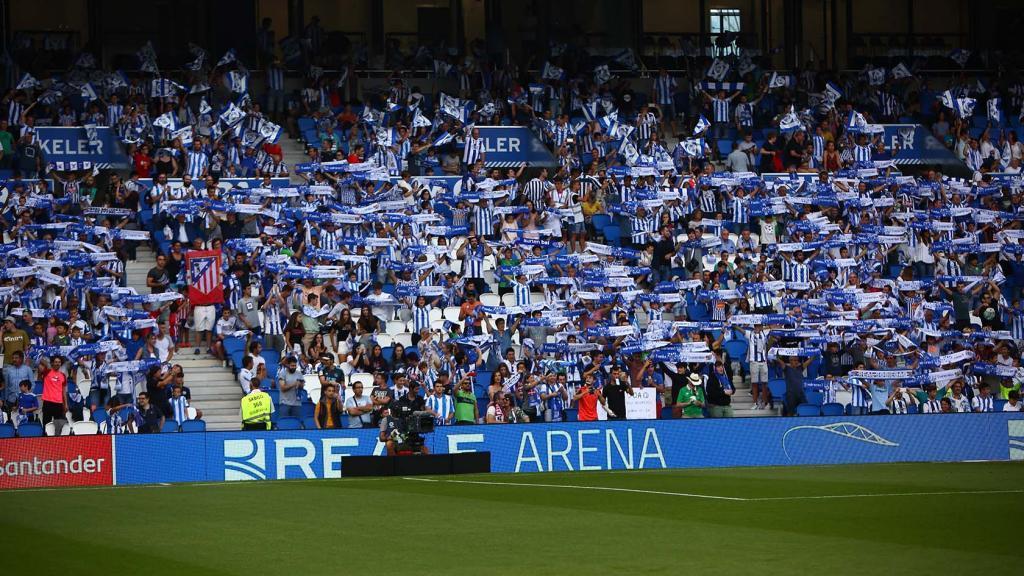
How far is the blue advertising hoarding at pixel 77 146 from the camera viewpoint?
32.6 meters

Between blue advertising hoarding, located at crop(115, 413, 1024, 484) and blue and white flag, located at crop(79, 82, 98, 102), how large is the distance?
12145 millimetres

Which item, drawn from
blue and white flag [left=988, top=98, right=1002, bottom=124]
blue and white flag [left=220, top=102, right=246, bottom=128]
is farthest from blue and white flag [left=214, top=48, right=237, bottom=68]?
blue and white flag [left=988, top=98, right=1002, bottom=124]

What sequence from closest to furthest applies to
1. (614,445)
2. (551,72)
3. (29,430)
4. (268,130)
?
(29,430) < (614,445) < (268,130) < (551,72)

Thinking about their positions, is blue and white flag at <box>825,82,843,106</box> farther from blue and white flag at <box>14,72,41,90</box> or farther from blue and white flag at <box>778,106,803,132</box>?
blue and white flag at <box>14,72,41,90</box>

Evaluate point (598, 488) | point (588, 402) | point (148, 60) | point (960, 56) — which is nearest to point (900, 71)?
point (960, 56)

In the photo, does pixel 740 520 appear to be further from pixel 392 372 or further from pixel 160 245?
pixel 160 245

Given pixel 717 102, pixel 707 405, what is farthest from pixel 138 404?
pixel 717 102

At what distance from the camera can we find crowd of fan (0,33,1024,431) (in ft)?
88.5

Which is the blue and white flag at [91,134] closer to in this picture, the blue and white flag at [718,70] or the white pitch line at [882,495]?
the blue and white flag at [718,70]

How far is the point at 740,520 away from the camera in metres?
13.7

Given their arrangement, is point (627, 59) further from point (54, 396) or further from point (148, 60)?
point (54, 396)

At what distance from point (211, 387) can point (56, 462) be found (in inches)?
170

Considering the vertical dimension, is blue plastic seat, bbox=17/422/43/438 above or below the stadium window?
below

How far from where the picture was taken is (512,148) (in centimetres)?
3553
